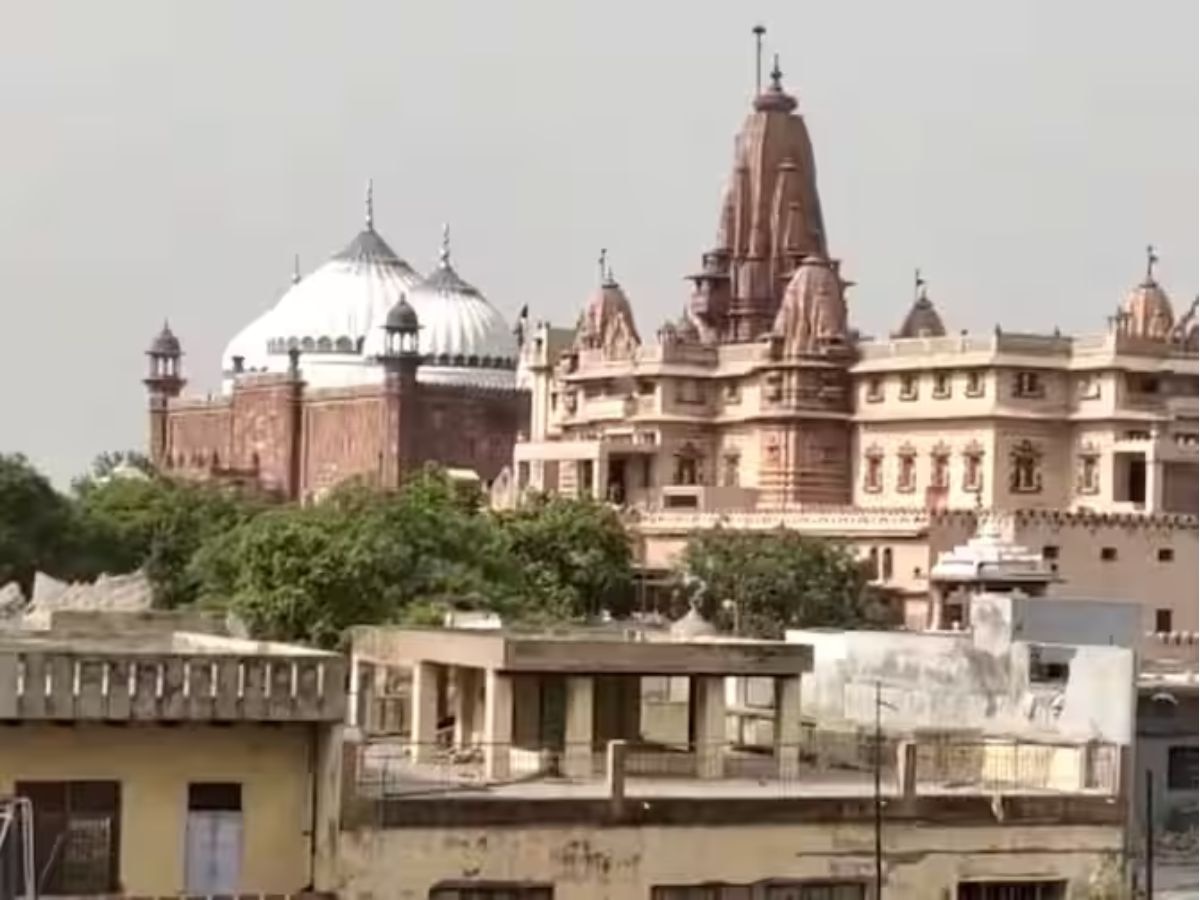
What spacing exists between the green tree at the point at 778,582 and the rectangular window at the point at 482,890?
34.0 m

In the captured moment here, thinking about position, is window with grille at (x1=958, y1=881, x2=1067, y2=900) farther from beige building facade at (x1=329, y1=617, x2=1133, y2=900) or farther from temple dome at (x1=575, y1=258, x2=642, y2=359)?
temple dome at (x1=575, y1=258, x2=642, y2=359)

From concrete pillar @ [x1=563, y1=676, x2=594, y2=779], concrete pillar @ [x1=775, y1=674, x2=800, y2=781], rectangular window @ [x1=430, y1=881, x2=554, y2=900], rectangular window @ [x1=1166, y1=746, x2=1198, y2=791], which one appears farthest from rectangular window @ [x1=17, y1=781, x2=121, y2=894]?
rectangular window @ [x1=1166, y1=746, x2=1198, y2=791]

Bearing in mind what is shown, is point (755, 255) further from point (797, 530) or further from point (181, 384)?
point (181, 384)

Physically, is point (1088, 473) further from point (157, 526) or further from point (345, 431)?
point (345, 431)

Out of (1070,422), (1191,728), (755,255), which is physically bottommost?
(1191,728)

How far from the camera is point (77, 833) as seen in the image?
18.8 metres

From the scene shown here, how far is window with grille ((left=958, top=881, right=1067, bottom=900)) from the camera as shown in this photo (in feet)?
68.1

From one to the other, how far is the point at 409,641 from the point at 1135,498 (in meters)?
44.5

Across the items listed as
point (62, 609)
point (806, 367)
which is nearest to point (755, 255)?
point (806, 367)

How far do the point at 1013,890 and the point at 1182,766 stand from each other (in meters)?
10.3

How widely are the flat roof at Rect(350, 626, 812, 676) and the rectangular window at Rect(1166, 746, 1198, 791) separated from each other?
9.04 metres

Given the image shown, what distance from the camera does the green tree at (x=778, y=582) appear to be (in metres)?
55.3

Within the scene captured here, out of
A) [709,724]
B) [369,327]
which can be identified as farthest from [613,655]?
[369,327]

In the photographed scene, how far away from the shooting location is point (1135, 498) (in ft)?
215
